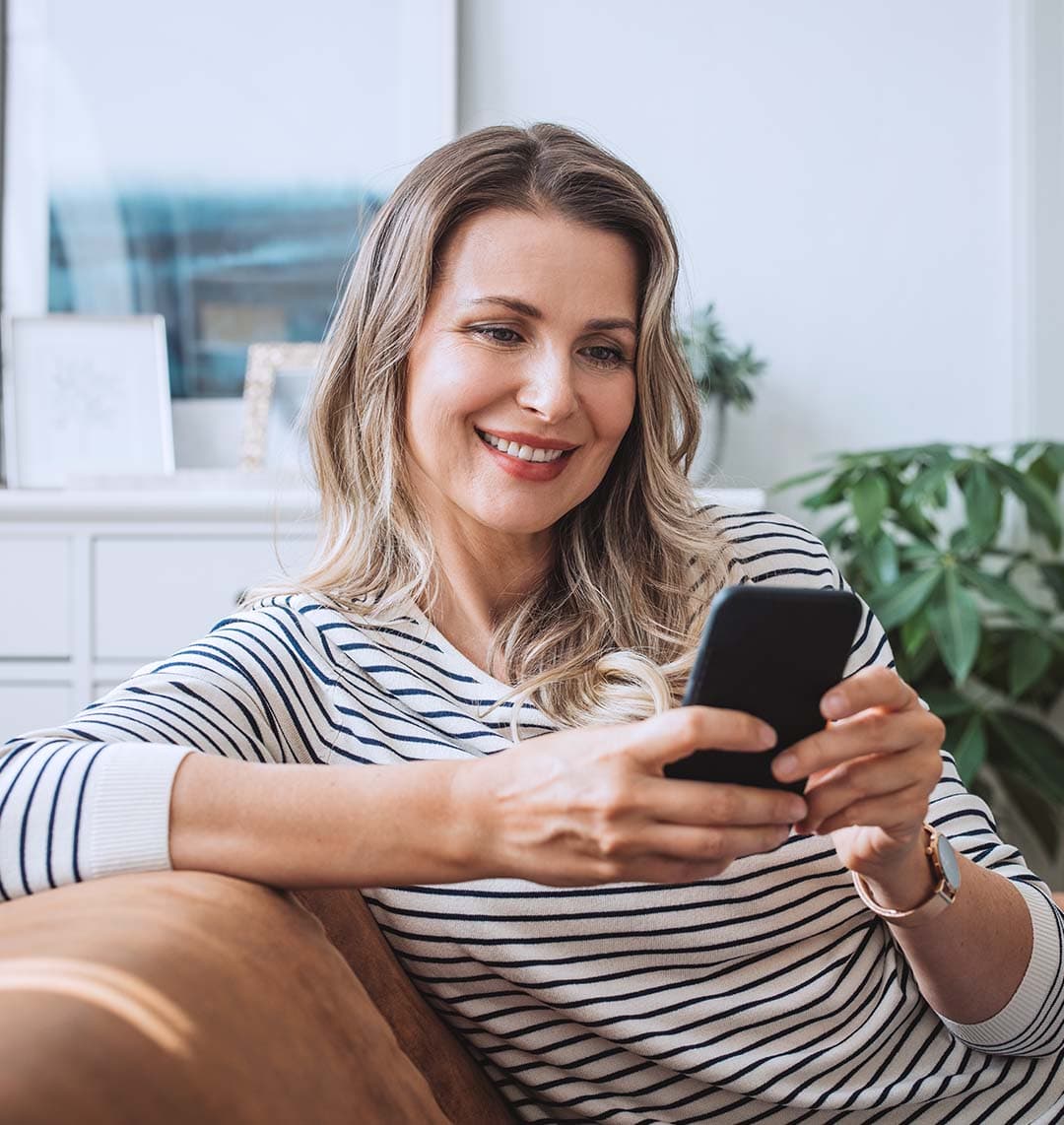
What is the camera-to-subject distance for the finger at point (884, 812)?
0.75 metres

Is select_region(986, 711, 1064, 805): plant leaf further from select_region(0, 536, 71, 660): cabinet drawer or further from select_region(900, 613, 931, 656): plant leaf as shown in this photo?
select_region(0, 536, 71, 660): cabinet drawer

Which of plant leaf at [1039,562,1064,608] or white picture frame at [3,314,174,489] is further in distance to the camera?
white picture frame at [3,314,174,489]

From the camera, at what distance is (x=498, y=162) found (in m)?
1.12

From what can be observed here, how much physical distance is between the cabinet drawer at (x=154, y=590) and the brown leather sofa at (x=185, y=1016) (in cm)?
163

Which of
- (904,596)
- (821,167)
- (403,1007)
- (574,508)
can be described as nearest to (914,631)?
(904,596)

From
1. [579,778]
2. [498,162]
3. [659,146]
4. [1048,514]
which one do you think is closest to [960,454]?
[1048,514]

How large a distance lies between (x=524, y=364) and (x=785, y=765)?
1.65 ft

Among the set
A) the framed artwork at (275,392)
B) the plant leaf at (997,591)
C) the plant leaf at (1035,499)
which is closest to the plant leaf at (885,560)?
the plant leaf at (997,591)

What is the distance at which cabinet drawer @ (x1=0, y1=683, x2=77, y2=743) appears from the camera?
88.0 inches

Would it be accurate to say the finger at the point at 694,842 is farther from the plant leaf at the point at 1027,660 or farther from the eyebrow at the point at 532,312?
the plant leaf at the point at 1027,660

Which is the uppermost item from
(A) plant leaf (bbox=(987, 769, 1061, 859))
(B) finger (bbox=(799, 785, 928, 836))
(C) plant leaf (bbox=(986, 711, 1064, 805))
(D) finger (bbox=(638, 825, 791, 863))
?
(D) finger (bbox=(638, 825, 791, 863))

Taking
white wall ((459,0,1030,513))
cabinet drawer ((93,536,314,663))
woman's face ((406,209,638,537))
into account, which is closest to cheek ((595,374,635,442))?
woman's face ((406,209,638,537))

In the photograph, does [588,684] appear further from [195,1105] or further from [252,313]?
[252,313]

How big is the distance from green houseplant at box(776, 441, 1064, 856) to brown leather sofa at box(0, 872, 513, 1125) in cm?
168
